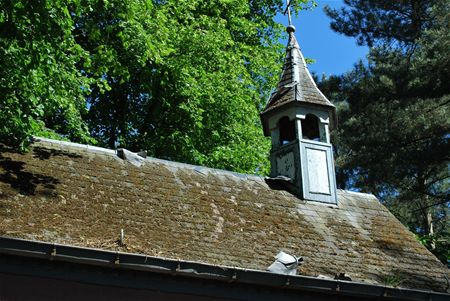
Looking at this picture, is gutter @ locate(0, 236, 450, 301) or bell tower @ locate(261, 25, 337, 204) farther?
bell tower @ locate(261, 25, 337, 204)

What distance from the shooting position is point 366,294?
9609 mm

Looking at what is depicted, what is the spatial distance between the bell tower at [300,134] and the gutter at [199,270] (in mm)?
3074

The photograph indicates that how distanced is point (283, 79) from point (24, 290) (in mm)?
8113

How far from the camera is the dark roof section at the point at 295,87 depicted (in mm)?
13539

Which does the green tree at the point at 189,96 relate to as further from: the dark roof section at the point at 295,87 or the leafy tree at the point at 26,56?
the leafy tree at the point at 26,56

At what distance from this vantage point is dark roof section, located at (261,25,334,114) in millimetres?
13539

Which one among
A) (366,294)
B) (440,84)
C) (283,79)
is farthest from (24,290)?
(440,84)

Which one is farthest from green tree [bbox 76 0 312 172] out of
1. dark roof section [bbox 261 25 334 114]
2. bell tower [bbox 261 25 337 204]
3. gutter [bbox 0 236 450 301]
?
gutter [bbox 0 236 450 301]

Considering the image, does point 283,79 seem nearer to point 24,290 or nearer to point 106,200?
point 106,200

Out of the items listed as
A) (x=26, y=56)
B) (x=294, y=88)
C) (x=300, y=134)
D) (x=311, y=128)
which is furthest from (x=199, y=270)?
(x=311, y=128)

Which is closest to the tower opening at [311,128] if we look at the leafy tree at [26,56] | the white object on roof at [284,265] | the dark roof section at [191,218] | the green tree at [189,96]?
the dark roof section at [191,218]

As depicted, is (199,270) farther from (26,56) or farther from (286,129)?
(286,129)

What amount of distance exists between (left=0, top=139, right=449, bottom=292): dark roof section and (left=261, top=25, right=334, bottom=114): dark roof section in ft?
6.51

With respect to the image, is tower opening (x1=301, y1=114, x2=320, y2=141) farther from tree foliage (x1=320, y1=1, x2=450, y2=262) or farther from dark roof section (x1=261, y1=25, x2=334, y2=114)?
tree foliage (x1=320, y1=1, x2=450, y2=262)
